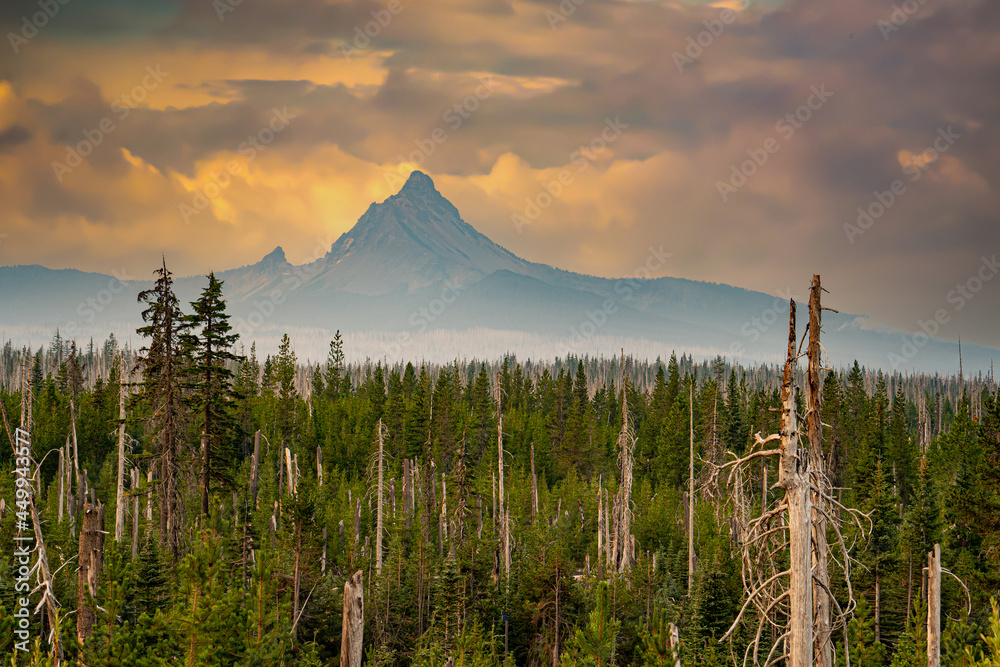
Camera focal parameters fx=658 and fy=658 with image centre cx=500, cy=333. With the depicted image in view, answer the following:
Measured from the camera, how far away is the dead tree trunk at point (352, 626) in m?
11.8

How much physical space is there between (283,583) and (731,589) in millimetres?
18679

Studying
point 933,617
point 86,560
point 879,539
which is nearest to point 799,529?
point 933,617

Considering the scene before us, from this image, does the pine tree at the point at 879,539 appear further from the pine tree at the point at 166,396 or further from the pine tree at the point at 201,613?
the pine tree at the point at 166,396

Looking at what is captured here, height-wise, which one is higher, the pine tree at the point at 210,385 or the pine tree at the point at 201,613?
the pine tree at the point at 210,385

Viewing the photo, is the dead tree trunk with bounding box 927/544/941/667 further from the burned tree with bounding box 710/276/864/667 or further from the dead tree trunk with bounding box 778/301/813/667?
the dead tree trunk with bounding box 778/301/813/667

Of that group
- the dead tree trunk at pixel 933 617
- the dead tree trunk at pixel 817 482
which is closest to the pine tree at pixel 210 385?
the dead tree trunk at pixel 817 482

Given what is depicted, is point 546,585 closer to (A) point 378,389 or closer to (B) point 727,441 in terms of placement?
(B) point 727,441

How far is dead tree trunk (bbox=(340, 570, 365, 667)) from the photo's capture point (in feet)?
38.6

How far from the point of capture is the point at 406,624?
29984 millimetres

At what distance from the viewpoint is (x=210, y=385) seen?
27156mm

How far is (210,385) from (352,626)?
59.2ft

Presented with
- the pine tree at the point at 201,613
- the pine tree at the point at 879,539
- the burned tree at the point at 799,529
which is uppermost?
the burned tree at the point at 799,529

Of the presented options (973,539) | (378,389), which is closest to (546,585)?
(973,539)

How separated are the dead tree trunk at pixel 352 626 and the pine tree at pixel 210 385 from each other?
55.0ft
